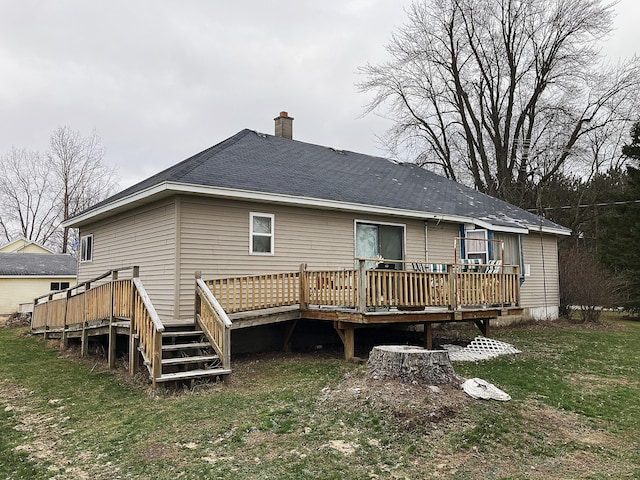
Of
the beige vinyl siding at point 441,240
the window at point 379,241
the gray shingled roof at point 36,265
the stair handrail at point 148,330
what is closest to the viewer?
the stair handrail at point 148,330

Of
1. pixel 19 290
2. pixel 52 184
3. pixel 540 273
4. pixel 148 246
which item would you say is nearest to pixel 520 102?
pixel 540 273

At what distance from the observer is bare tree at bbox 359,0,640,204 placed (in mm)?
26359

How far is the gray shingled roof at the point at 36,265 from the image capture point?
25656 millimetres

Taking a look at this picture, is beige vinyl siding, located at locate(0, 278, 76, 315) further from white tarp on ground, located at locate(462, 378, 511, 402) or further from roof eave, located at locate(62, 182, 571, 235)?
white tarp on ground, located at locate(462, 378, 511, 402)

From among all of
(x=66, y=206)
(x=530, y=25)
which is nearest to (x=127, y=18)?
(x=530, y=25)

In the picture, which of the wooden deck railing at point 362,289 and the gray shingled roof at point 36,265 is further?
the gray shingled roof at point 36,265

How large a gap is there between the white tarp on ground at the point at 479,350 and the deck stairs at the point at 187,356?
4.49 metres

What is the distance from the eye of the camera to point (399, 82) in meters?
29.5

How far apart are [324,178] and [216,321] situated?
230 inches

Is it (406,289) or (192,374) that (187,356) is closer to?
(192,374)

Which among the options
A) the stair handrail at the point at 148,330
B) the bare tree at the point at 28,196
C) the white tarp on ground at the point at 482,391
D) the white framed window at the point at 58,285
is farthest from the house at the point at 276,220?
the bare tree at the point at 28,196

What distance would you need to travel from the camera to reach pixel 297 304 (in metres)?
9.88

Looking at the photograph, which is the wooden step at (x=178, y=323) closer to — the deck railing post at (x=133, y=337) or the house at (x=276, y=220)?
the house at (x=276, y=220)

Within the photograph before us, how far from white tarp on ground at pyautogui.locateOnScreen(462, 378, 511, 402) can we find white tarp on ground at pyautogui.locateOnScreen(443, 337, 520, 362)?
10.1 ft
